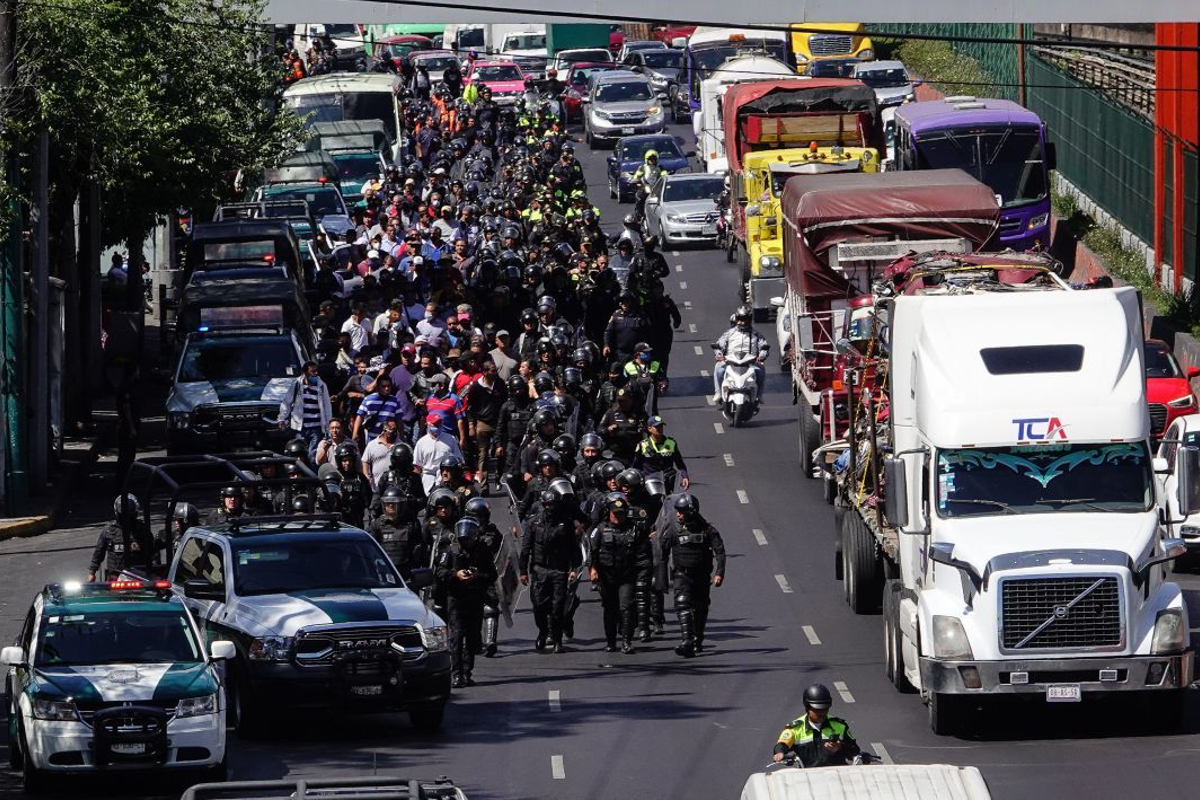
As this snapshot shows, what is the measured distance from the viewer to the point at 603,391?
29766 mm

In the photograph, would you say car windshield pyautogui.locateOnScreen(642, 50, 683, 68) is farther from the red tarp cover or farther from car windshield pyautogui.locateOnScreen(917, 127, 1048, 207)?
the red tarp cover

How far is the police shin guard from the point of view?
76.2 feet

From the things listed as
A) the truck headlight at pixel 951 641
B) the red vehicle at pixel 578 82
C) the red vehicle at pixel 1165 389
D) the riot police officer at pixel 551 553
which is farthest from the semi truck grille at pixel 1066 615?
the red vehicle at pixel 578 82

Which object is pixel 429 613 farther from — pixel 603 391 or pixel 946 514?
pixel 603 391

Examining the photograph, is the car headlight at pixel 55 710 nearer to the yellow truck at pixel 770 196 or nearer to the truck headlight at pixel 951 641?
the truck headlight at pixel 951 641

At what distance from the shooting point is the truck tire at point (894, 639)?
21281mm

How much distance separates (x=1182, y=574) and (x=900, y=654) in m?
6.65

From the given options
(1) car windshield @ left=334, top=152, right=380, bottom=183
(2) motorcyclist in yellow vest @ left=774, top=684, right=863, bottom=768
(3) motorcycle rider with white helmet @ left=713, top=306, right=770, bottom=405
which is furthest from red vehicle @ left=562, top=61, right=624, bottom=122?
(2) motorcyclist in yellow vest @ left=774, top=684, right=863, bottom=768

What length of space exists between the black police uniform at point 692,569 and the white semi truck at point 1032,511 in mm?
2319

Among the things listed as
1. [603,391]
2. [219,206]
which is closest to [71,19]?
[603,391]

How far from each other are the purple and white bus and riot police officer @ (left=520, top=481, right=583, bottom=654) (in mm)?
21075

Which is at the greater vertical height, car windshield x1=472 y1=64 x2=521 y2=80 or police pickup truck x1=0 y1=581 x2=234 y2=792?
police pickup truck x1=0 y1=581 x2=234 y2=792

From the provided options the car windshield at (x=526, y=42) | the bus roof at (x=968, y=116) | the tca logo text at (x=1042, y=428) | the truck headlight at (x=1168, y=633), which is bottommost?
the car windshield at (x=526, y=42)

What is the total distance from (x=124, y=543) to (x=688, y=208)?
2872 centimetres
